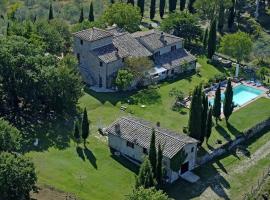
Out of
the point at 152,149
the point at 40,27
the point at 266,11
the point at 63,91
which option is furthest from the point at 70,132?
the point at 266,11

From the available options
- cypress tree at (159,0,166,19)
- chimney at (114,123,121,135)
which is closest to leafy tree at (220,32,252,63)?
cypress tree at (159,0,166,19)

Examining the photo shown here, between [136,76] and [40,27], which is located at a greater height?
[40,27]

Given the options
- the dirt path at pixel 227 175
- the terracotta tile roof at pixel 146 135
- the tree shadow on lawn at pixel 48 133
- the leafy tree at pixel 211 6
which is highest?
the leafy tree at pixel 211 6

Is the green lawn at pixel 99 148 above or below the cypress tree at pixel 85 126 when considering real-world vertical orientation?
below

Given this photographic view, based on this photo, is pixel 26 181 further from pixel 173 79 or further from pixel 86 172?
pixel 173 79

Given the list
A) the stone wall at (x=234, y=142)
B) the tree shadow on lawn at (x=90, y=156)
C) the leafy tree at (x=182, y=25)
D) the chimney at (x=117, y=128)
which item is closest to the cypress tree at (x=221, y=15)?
the leafy tree at (x=182, y=25)

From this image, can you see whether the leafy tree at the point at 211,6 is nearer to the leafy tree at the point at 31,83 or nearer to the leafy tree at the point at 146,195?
the leafy tree at the point at 31,83

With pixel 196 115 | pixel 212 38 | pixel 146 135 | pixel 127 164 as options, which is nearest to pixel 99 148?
pixel 127 164
